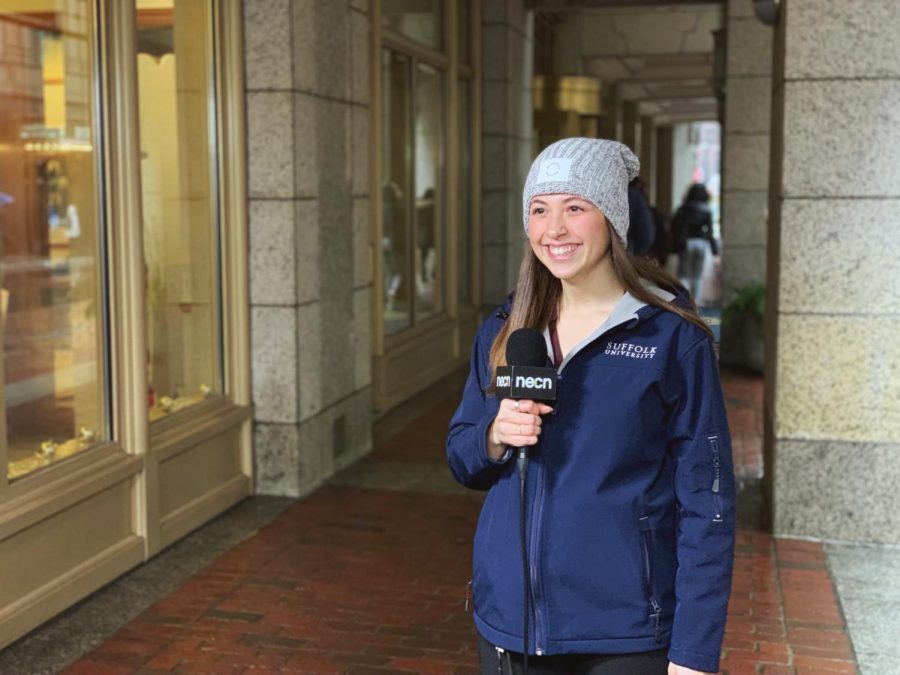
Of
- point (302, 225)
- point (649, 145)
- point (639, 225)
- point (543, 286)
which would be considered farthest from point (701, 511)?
point (649, 145)

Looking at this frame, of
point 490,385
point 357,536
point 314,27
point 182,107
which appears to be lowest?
point 357,536

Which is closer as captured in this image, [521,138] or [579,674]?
[579,674]

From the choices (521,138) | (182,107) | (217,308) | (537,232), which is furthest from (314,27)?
(521,138)

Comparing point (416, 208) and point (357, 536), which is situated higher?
point (416, 208)

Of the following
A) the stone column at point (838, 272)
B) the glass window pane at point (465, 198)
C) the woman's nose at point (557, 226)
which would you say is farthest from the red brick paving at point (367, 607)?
the glass window pane at point (465, 198)

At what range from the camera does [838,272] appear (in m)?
6.45

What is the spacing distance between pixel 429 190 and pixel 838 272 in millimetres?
6494

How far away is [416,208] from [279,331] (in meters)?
4.66

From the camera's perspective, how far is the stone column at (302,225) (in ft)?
23.9

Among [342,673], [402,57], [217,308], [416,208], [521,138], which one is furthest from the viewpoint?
[521,138]

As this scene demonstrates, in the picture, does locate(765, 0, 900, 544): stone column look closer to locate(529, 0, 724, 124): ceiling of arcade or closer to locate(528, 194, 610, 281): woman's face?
locate(528, 194, 610, 281): woman's face

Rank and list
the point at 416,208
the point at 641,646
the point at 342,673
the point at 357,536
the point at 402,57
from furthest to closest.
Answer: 1. the point at 416,208
2. the point at 402,57
3. the point at 357,536
4. the point at 342,673
5. the point at 641,646

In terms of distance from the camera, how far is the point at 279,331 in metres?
7.47

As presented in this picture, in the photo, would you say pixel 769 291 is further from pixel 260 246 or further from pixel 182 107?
pixel 182 107
